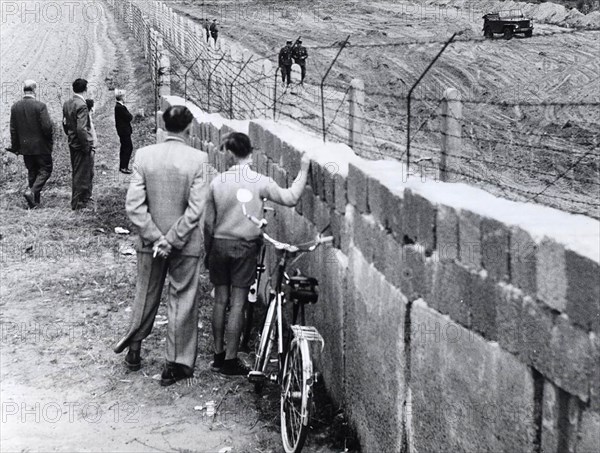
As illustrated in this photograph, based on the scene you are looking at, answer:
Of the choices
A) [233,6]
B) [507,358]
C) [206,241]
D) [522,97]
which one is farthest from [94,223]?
[233,6]

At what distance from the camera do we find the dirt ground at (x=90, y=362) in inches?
233

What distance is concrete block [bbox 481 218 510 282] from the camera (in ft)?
12.3

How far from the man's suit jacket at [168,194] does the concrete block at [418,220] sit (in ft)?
6.87

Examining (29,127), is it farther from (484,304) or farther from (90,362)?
(484,304)

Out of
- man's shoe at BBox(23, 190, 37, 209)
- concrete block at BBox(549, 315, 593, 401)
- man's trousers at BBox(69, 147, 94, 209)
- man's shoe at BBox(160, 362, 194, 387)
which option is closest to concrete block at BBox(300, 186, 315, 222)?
man's shoe at BBox(160, 362, 194, 387)

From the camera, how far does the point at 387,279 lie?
514 centimetres

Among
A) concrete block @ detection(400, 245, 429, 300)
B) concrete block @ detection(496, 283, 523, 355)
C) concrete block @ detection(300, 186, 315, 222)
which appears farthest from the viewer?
concrete block @ detection(300, 186, 315, 222)

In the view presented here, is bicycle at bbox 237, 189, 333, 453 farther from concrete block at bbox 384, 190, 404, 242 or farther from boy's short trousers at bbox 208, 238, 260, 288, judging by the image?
concrete block at bbox 384, 190, 404, 242

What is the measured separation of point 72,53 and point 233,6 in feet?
55.7

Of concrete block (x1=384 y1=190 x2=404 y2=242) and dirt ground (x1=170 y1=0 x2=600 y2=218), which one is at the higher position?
concrete block (x1=384 y1=190 x2=404 y2=242)

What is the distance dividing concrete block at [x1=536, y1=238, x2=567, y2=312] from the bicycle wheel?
2.14 meters

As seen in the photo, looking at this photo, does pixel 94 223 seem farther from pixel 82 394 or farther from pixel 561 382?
pixel 561 382

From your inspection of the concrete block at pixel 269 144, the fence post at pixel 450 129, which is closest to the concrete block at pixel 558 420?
the concrete block at pixel 269 144

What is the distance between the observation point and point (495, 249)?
383cm
